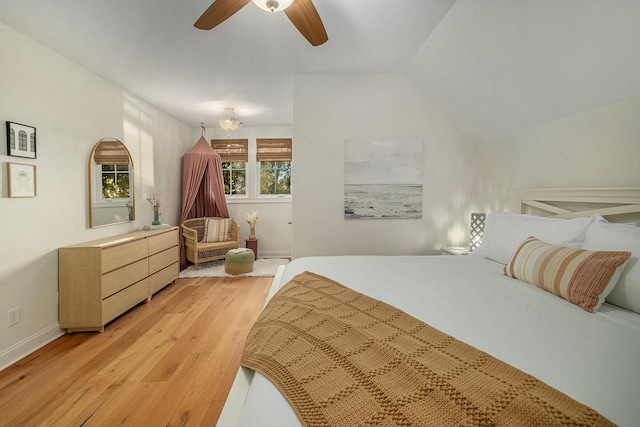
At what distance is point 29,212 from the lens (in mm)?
2217

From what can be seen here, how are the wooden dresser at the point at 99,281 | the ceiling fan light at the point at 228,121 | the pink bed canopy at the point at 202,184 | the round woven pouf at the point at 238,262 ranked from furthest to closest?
the pink bed canopy at the point at 202,184, the round woven pouf at the point at 238,262, the ceiling fan light at the point at 228,121, the wooden dresser at the point at 99,281

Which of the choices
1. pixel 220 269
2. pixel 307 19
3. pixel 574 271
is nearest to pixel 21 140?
pixel 307 19

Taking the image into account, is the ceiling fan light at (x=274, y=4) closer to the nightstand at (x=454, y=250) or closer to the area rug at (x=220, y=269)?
the nightstand at (x=454, y=250)

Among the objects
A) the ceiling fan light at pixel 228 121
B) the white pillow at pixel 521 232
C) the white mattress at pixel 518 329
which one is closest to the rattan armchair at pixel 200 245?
the ceiling fan light at pixel 228 121

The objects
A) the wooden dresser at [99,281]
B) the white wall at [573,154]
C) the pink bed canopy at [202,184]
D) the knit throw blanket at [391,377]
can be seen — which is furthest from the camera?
the pink bed canopy at [202,184]

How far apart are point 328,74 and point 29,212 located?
9.76ft

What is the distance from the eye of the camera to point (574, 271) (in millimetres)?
1344

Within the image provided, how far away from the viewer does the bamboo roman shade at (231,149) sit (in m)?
5.25

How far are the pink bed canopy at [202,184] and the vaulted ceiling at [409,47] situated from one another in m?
1.64

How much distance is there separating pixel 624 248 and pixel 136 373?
9.54 ft

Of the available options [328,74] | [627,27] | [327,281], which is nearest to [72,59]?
[328,74]

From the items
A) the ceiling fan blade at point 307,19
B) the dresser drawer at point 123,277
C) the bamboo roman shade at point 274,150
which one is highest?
the ceiling fan blade at point 307,19

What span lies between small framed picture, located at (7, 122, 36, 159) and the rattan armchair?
2289mm

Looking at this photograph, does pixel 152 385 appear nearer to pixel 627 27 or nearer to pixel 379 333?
pixel 379 333
